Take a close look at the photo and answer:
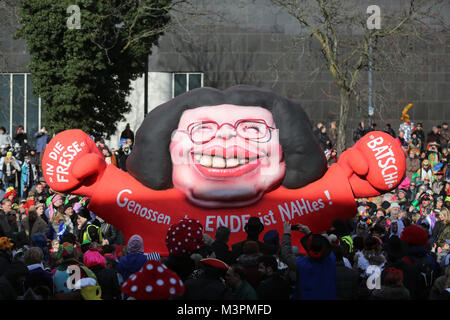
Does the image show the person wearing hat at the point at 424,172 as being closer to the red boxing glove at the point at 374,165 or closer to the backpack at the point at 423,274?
the red boxing glove at the point at 374,165

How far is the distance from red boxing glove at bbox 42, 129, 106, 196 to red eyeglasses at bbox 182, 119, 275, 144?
1.43 m

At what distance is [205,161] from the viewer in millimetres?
10820

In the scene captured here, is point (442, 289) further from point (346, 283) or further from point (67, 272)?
point (67, 272)

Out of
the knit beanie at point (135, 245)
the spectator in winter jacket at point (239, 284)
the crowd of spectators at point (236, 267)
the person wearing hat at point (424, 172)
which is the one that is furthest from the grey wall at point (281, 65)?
the spectator in winter jacket at point (239, 284)

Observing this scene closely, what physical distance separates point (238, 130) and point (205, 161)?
59 centimetres

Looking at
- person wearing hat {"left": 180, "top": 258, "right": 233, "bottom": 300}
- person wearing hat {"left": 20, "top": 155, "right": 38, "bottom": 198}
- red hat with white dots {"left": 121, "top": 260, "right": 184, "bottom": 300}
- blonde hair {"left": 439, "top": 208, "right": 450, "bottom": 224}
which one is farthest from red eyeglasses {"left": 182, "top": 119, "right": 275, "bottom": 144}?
person wearing hat {"left": 20, "top": 155, "right": 38, "bottom": 198}

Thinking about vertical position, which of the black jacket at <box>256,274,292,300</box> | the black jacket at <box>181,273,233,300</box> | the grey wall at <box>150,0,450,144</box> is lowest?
the black jacket at <box>256,274,292,300</box>

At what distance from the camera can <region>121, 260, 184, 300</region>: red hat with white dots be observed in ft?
20.1

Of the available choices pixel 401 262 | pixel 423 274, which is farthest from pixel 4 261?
pixel 423 274

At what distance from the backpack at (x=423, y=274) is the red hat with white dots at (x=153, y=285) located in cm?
289

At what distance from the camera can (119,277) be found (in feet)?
27.1

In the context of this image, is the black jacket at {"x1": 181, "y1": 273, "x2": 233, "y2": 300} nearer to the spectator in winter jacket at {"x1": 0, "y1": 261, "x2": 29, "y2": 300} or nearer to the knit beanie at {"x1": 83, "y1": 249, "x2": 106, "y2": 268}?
the spectator in winter jacket at {"x1": 0, "y1": 261, "x2": 29, "y2": 300}

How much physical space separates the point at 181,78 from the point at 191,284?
20.9 meters

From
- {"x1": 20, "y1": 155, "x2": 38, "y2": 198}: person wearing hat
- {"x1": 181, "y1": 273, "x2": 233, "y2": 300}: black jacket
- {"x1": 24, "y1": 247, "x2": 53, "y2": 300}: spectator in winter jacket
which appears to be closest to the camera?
{"x1": 181, "y1": 273, "x2": 233, "y2": 300}: black jacket
